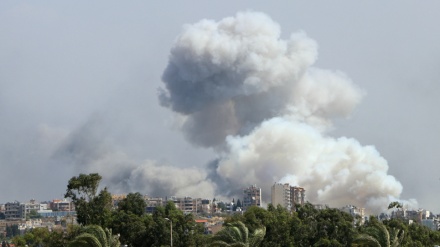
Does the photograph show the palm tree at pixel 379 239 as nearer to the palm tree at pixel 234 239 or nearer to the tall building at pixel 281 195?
the palm tree at pixel 234 239

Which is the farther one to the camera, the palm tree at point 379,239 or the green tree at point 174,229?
the green tree at point 174,229

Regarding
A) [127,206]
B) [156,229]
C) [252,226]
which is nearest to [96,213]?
[127,206]

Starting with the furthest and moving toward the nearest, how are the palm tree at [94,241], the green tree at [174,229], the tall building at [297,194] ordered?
the tall building at [297,194] → the green tree at [174,229] → the palm tree at [94,241]

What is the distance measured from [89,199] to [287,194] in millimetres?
100189

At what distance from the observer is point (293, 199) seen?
562 feet

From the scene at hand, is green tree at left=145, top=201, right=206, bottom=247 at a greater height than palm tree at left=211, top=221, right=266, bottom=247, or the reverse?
green tree at left=145, top=201, right=206, bottom=247

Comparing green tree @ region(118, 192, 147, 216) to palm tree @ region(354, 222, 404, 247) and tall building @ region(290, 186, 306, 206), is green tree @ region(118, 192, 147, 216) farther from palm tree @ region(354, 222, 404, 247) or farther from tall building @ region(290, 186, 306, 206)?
tall building @ region(290, 186, 306, 206)

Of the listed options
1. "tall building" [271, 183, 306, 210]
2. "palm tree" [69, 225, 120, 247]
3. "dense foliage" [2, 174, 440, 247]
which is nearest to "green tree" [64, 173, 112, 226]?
"dense foliage" [2, 174, 440, 247]

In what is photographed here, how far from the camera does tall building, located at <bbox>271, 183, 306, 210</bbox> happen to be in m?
170

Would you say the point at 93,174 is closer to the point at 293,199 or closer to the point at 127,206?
the point at 127,206

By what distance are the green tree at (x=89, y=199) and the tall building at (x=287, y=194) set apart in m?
95.5

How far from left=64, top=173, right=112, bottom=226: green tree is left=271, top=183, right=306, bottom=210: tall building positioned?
9549 centimetres

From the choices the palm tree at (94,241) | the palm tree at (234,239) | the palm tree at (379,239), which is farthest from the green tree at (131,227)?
the palm tree at (379,239)

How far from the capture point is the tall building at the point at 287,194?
170 meters
